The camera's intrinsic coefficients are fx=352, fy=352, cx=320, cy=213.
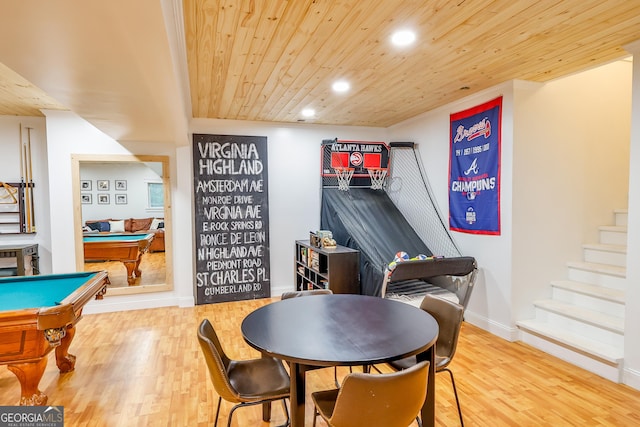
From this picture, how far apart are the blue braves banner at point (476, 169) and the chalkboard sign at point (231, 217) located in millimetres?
2628

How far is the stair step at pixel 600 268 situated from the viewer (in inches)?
135

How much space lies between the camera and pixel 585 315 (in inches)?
130

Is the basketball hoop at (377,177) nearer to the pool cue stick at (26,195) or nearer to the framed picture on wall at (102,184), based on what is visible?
the framed picture on wall at (102,184)

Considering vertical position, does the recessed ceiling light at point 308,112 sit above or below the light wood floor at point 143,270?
above

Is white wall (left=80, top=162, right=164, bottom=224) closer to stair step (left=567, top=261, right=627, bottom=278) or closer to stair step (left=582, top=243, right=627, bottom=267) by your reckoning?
stair step (left=567, top=261, right=627, bottom=278)

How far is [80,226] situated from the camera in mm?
4566

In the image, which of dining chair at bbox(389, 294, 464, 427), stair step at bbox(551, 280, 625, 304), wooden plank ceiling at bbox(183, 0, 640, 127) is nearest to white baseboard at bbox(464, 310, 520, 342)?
stair step at bbox(551, 280, 625, 304)

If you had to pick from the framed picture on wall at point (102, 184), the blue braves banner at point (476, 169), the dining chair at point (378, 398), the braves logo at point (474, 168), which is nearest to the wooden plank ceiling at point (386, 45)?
the blue braves banner at point (476, 169)

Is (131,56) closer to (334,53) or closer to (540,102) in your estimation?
(334,53)

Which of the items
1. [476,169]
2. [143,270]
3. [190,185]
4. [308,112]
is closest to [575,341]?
[476,169]

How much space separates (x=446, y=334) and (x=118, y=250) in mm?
4321

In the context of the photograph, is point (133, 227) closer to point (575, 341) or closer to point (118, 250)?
point (118, 250)

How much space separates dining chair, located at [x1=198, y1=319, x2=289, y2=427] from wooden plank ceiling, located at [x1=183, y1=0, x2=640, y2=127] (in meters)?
1.90

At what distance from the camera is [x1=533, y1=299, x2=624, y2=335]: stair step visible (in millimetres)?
3072
